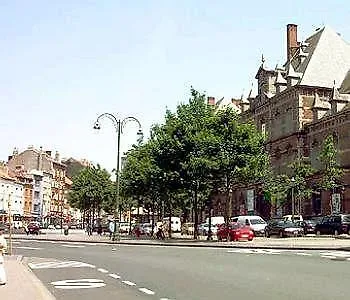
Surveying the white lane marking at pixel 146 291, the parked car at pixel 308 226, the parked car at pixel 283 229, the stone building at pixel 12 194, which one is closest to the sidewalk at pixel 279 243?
the parked car at pixel 283 229

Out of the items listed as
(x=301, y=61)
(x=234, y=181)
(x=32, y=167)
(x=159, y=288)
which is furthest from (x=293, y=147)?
(x=32, y=167)

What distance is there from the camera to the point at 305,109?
7494cm

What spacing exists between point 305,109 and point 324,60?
29.5 feet

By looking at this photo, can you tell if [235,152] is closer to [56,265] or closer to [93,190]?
[56,265]

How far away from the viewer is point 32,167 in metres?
150

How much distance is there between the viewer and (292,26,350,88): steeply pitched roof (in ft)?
253

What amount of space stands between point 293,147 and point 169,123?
30.0m

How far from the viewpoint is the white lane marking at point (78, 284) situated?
55.9 ft

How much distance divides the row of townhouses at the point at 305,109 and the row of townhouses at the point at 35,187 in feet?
166

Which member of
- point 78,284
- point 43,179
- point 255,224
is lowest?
point 78,284

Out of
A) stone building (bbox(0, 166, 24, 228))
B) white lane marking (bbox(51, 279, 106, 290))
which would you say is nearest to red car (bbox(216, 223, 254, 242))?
white lane marking (bbox(51, 279, 106, 290))

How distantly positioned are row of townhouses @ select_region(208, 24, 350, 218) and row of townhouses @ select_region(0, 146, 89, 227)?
50535mm

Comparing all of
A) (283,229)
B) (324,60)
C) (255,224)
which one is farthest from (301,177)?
(324,60)

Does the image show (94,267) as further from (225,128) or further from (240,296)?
(225,128)
